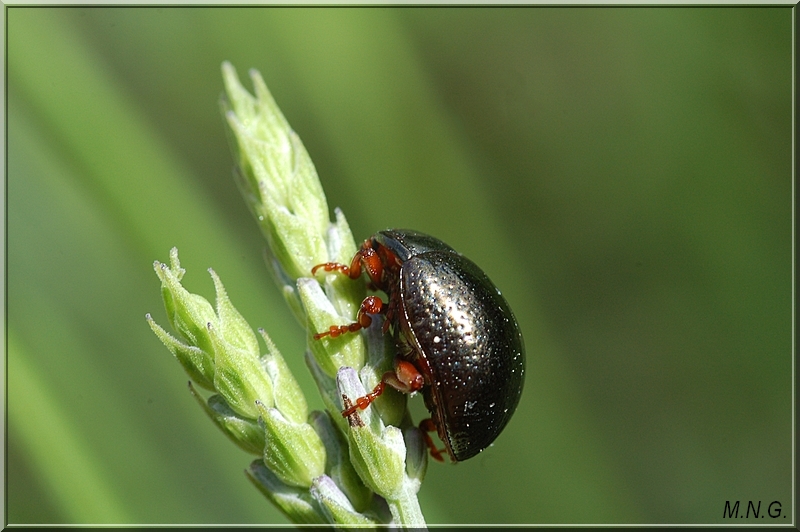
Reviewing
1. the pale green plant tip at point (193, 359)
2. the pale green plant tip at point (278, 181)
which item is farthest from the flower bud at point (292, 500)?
the pale green plant tip at point (278, 181)

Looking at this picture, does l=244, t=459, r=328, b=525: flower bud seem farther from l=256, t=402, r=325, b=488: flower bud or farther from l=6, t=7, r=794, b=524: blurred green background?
l=6, t=7, r=794, b=524: blurred green background

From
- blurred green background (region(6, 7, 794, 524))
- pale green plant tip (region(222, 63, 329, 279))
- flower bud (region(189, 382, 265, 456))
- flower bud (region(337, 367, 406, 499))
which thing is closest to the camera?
flower bud (region(337, 367, 406, 499))

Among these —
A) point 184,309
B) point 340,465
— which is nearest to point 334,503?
point 340,465

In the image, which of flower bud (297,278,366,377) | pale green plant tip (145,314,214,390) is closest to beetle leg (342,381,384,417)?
flower bud (297,278,366,377)

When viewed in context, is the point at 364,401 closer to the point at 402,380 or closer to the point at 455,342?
the point at 402,380

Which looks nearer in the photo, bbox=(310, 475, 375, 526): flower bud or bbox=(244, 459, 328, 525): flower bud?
bbox=(310, 475, 375, 526): flower bud

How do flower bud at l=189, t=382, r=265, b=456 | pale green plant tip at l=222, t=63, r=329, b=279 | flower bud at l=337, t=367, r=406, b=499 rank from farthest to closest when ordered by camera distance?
pale green plant tip at l=222, t=63, r=329, b=279 < flower bud at l=189, t=382, r=265, b=456 < flower bud at l=337, t=367, r=406, b=499

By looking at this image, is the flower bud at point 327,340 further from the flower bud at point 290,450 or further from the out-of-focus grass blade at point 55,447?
the out-of-focus grass blade at point 55,447
